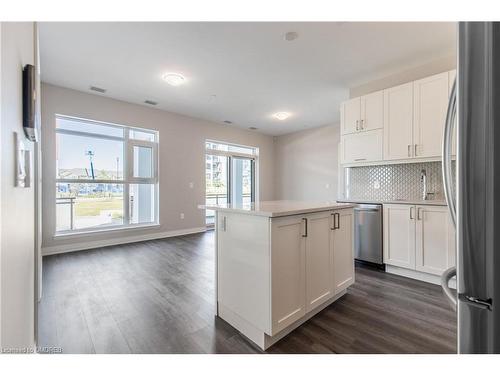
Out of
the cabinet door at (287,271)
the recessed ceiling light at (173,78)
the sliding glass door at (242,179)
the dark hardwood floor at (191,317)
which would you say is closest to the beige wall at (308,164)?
the sliding glass door at (242,179)

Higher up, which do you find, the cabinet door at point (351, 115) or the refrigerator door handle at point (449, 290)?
the cabinet door at point (351, 115)

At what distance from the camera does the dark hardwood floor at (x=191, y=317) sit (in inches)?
61.2

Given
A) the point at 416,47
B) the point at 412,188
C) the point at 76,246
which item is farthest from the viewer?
the point at 76,246

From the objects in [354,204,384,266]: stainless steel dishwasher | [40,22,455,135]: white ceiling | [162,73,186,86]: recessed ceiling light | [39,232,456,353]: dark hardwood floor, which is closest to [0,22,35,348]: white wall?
[39,232,456,353]: dark hardwood floor

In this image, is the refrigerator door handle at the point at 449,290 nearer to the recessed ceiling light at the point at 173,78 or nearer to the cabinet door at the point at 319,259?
the cabinet door at the point at 319,259

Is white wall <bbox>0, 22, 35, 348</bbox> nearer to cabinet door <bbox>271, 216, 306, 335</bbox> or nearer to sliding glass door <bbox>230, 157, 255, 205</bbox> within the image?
cabinet door <bbox>271, 216, 306, 335</bbox>

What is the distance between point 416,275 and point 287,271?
219cm

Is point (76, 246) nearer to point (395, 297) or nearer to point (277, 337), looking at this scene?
point (277, 337)

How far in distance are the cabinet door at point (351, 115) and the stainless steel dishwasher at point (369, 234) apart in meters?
1.25

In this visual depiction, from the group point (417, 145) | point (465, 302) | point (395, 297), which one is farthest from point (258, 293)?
point (417, 145)

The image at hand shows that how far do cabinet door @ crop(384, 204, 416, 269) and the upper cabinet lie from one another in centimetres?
74

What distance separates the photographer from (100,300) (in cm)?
219

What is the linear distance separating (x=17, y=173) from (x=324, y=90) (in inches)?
164

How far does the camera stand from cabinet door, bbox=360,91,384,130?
3.26 metres
